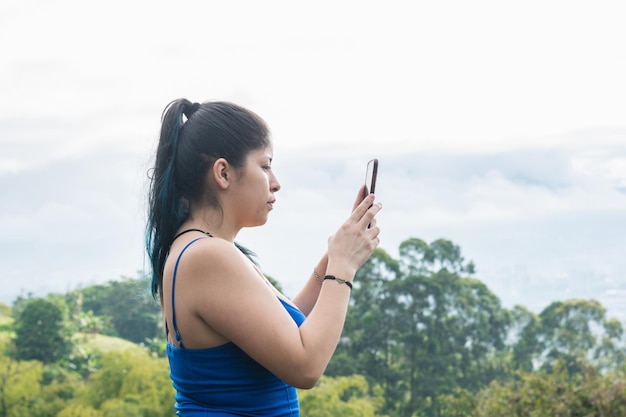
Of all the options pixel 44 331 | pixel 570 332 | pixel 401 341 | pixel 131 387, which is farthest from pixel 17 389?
pixel 570 332

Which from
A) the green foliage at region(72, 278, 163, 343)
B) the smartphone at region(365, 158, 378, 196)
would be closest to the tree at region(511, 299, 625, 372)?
the green foliage at region(72, 278, 163, 343)

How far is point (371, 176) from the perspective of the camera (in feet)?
4.97

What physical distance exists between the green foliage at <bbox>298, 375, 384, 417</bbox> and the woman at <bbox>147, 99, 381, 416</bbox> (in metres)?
19.1

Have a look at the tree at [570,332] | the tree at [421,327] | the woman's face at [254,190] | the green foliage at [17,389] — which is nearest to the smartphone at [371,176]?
the woman's face at [254,190]

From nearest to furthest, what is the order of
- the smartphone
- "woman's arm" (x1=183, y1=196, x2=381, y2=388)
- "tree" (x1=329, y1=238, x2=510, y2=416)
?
"woman's arm" (x1=183, y1=196, x2=381, y2=388) → the smartphone → "tree" (x1=329, y1=238, x2=510, y2=416)

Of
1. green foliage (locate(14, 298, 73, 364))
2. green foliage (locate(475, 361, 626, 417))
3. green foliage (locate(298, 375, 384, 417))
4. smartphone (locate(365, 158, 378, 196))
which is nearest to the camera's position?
smartphone (locate(365, 158, 378, 196))

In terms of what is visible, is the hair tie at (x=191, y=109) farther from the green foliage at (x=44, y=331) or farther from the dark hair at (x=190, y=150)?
the green foliage at (x=44, y=331)

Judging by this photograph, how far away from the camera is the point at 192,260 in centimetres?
Answer: 129

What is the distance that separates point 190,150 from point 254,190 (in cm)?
14

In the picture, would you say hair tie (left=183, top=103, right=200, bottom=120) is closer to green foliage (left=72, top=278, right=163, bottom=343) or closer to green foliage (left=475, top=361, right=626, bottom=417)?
green foliage (left=475, top=361, right=626, bottom=417)

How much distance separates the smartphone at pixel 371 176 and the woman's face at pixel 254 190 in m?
0.21

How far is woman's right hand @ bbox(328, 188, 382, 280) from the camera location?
1354 millimetres

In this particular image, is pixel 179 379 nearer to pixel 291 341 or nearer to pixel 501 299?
pixel 291 341

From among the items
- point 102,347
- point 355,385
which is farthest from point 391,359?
point 102,347
